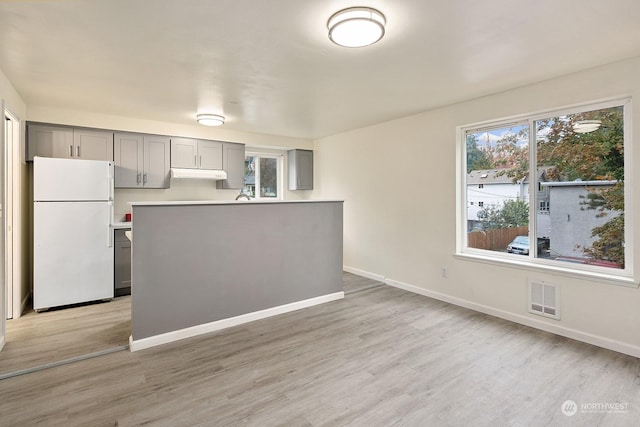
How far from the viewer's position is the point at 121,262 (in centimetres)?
434

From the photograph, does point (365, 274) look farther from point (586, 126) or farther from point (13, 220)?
point (13, 220)

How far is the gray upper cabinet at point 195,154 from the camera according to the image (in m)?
5.01

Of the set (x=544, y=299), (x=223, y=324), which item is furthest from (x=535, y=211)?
(x=223, y=324)

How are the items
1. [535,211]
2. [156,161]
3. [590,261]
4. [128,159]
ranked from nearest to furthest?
[590,261], [535,211], [128,159], [156,161]

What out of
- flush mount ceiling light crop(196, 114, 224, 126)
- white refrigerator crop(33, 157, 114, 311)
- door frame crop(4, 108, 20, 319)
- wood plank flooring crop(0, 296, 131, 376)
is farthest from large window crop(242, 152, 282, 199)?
door frame crop(4, 108, 20, 319)

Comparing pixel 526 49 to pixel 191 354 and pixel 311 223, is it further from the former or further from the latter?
pixel 191 354

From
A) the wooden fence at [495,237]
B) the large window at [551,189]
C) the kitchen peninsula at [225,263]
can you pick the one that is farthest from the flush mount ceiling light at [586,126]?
the kitchen peninsula at [225,263]

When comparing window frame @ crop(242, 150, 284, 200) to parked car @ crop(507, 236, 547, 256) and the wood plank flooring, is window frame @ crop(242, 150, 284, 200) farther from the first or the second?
parked car @ crop(507, 236, 547, 256)

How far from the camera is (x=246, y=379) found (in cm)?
241

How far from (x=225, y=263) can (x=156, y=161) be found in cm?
245

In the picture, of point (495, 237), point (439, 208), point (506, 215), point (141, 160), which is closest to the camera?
point (506, 215)

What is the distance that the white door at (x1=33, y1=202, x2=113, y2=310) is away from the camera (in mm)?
3752

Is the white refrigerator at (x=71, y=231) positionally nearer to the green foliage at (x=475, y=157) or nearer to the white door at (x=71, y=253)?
the white door at (x=71, y=253)

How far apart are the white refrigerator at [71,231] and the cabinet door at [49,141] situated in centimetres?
43
